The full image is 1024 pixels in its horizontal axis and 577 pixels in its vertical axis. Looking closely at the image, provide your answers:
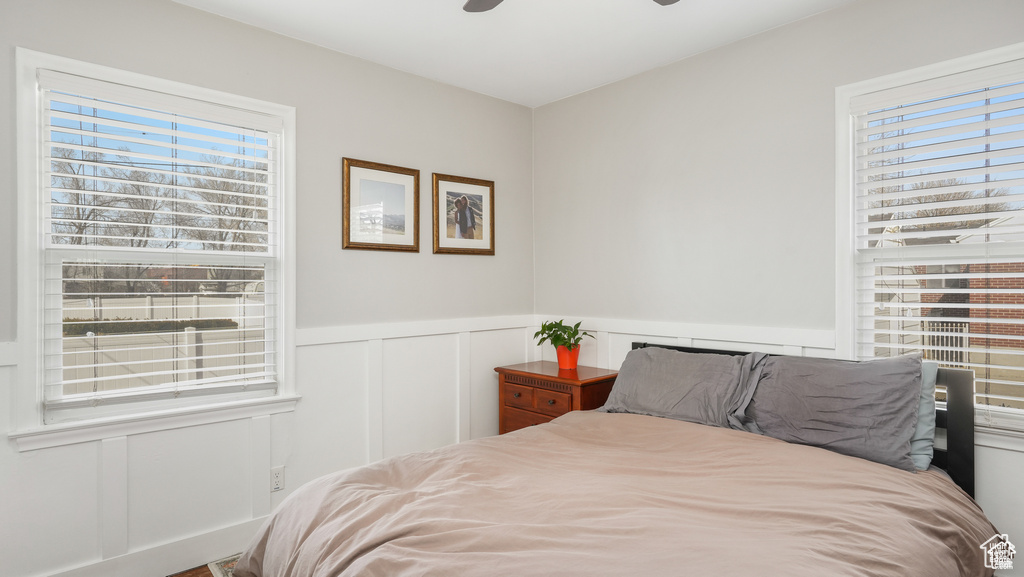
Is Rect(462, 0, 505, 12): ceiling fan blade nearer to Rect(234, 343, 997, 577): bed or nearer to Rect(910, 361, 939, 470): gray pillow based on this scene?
Rect(234, 343, 997, 577): bed

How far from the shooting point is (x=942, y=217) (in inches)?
93.0

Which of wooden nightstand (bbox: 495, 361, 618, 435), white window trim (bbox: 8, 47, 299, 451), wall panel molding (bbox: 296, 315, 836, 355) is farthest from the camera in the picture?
wooden nightstand (bbox: 495, 361, 618, 435)

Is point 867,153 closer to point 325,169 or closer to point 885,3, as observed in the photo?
point 885,3

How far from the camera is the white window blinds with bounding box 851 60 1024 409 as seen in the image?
2.20m

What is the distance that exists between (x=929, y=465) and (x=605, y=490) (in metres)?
1.40

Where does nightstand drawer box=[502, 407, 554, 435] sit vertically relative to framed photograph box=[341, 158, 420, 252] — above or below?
below

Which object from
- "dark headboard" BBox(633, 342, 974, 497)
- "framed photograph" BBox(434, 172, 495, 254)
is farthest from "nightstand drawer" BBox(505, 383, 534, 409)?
"dark headboard" BBox(633, 342, 974, 497)

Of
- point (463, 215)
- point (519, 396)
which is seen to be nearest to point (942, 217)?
point (519, 396)

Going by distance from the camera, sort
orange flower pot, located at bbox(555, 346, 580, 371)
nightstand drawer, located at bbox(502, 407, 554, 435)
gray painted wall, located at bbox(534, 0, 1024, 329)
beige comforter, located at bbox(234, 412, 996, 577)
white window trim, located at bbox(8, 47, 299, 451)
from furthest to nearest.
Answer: orange flower pot, located at bbox(555, 346, 580, 371) < nightstand drawer, located at bbox(502, 407, 554, 435) < gray painted wall, located at bbox(534, 0, 1024, 329) < white window trim, located at bbox(8, 47, 299, 451) < beige comforter, located at bbox(234, 412, 996, 577)

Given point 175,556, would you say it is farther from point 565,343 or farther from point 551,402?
point 565,343

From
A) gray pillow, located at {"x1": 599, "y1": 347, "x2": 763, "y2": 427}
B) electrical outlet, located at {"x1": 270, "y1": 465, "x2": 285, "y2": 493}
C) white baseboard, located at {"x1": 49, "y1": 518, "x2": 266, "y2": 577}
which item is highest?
gray pillow, located at {"x1": 599, "y1": 347, "x2": 763, "y2": 427}

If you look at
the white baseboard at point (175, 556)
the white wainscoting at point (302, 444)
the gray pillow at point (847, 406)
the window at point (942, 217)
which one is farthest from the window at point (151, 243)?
the window at point (942, 217)

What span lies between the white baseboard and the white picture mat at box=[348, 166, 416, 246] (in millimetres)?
1598

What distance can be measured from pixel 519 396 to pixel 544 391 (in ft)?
0.76
